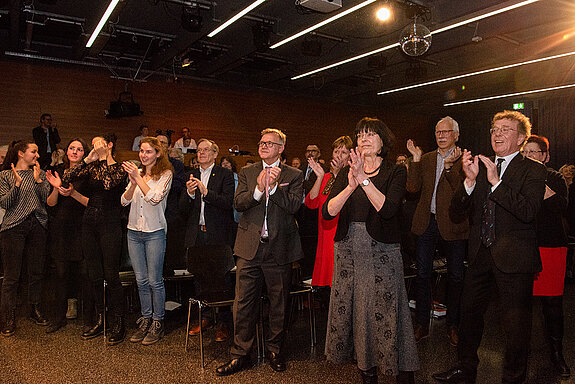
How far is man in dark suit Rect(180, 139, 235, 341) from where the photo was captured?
3854mm

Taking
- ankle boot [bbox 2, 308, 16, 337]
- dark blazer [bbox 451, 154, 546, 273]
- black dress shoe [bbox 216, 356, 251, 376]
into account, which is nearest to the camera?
dark blazer [bbox 451, 154, 546, 273]

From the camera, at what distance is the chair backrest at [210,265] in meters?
3.49

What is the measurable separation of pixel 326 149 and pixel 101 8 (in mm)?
8177

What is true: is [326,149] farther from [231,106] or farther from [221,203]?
[221,203]

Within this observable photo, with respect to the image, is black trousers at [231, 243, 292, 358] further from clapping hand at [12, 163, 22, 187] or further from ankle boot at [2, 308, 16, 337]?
clapping hand at [12, 163, 22, 187]

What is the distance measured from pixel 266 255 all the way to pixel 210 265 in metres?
0.62

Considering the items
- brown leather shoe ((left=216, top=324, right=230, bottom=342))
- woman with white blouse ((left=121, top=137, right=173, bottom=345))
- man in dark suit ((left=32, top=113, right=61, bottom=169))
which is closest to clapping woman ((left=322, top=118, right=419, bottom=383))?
brown leather shoe ((left=216, top=324, right=230, bottom=342))

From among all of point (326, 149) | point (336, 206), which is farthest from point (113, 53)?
point (336, 206)

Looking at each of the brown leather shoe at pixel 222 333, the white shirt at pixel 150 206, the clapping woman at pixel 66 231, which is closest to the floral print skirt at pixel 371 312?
the brown leather shoe at pixel 222 333

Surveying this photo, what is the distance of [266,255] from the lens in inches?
124

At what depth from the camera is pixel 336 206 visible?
257 centimetres

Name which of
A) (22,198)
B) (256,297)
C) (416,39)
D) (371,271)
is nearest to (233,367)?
(256,297)

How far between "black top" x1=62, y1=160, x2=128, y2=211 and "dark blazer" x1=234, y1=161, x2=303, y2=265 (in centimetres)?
118

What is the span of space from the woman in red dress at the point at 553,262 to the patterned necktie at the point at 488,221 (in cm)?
76
